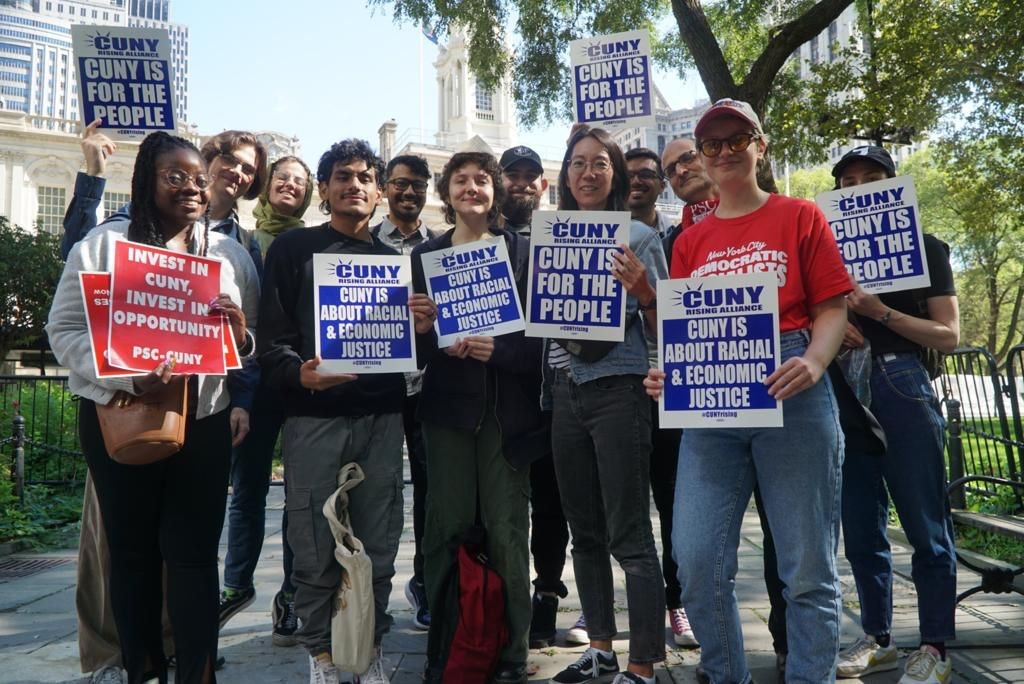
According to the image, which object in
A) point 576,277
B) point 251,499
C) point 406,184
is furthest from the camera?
point 406,184

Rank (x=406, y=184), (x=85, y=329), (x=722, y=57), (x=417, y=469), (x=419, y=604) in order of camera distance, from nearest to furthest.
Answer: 1. (x=85, y=329)
2. (x=406, y=184)
3. (x=419, y=604)
4. (x=417, y=469)
5. (x=722, y=57)

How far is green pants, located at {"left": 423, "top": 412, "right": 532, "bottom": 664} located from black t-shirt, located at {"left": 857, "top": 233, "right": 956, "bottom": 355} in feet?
5.23

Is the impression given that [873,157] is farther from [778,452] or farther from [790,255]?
[778,452]

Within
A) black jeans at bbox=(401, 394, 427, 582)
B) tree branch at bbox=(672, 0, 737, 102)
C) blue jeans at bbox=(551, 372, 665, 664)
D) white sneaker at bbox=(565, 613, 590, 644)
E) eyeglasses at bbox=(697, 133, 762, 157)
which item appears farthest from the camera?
tree branch at bbox=(672, 0, 737, 102)

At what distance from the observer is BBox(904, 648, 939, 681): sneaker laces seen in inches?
129

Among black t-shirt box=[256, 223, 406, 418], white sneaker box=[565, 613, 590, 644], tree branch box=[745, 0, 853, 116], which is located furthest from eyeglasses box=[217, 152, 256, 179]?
tree branch box=[745, 0, 853, 116]

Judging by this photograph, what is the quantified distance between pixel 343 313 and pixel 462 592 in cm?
125

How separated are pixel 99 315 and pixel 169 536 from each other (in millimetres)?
827

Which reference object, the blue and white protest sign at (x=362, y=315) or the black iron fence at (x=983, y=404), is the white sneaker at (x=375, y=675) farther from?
the black iron fence at (x=983, y=404)

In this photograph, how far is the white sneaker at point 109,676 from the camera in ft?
10.9

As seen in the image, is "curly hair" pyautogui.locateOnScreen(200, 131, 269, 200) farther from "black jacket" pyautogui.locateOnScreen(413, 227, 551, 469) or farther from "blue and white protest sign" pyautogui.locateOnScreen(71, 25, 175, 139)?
"black jacket" pyautogui.locateOnScreen(413, 227, 551, 469)

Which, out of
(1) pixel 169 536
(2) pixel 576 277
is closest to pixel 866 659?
(2) pixel 576 277

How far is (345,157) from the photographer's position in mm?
3619

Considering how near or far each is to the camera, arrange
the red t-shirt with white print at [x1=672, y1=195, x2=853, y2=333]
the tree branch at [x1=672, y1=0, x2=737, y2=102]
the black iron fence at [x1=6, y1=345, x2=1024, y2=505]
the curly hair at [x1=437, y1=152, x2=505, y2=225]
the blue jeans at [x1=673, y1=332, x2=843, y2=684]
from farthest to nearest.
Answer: the tree branch at [x1=672, y1=0, x2=737, y2=102] < the black iron fence at [x1=6, y1=345, x2=1024, y2=505] < the curly hair at [x1=437, y1=152, x2=505, y2=225] < the red t-shirt with white print at [x1=672, y1=195, x2=853, y2=333] < the blue jeans at [x1=673, y1=332, x2=843, y2=684]
